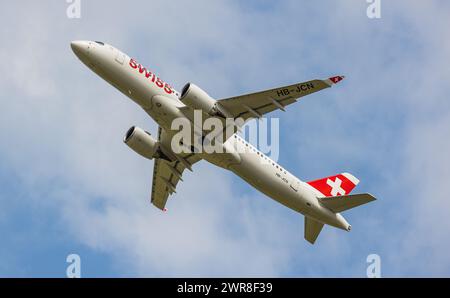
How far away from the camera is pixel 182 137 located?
50750 millimetres

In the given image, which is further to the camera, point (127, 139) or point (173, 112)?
point (127, 139)

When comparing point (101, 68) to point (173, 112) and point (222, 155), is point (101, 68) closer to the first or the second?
point (173, 112)

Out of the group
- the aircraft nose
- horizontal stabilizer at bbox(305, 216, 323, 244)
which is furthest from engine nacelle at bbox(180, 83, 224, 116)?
horizontal stabilizer at bbox(305, 216, 323, 244)

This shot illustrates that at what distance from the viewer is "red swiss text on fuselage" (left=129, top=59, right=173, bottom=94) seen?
47125 millimetres

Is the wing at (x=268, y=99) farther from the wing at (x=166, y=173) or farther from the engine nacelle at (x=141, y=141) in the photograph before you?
the engine nacelle at (x=141, y=141)

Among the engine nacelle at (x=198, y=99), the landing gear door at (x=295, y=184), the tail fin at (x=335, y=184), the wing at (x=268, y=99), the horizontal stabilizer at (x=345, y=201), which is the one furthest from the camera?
the tail fin at (x=335, y=184)

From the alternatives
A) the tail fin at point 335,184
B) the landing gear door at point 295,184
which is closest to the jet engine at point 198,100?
the landing gear door at point 295,184

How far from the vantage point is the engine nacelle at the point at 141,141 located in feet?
173

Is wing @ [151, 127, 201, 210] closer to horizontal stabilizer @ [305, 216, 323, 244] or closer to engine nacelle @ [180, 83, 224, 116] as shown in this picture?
engine nacelle @ [180, 83, 224, 116]

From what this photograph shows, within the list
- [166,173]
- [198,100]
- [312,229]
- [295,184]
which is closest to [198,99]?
[198,100]

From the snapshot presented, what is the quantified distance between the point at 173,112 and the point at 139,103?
239 cm

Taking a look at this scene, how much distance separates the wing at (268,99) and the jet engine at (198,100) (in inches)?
32.0

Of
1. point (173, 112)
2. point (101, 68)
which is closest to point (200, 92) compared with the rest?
point (173, 112)

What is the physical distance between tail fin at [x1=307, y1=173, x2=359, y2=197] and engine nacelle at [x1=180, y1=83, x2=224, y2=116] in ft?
37.6
